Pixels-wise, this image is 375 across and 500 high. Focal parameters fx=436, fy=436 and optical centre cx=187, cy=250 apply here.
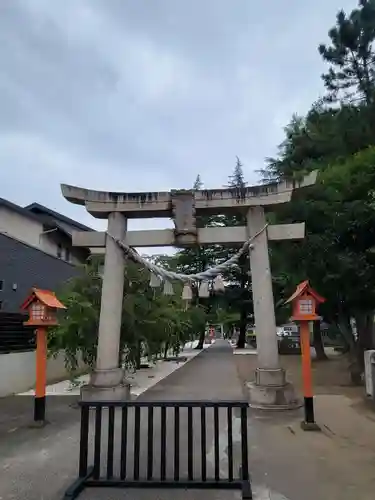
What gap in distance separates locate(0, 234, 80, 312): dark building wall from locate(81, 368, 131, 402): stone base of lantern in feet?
14.2

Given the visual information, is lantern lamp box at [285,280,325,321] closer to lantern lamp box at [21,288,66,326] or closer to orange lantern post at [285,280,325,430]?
orange lantern post at [285,280,325,430]

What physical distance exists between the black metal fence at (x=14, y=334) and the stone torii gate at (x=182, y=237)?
2.74m

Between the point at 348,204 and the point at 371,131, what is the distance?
3.01 metres

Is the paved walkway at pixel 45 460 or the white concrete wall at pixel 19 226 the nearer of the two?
the paved walkway at pixel 45 460

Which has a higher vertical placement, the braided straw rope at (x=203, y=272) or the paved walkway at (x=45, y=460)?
the braided straw rope at (x=203, y=272)

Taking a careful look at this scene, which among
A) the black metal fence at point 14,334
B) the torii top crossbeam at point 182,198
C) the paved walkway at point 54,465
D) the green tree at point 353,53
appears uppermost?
the green tree at point 353,53

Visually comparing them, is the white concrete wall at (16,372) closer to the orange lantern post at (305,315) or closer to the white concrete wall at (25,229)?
the orange lantern post at (305,315)

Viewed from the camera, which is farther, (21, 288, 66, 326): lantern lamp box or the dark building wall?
the dark building wall

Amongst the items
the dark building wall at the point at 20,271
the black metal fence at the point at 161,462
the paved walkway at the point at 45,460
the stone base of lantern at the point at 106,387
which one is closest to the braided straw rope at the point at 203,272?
the stone base of lantern at the point at 106,387

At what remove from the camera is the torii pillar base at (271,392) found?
821 centimetres

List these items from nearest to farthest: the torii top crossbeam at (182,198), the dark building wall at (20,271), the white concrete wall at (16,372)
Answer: the torii top crossbeam at (182,198)
the white concrete wall at (16,372)
the dark building wall at (20,271)

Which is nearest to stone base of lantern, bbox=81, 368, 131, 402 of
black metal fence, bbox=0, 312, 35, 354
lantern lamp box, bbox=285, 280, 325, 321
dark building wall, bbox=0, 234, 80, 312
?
black metal fence, bbox=0, 312, 35, 354

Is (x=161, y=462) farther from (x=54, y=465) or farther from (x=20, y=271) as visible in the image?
(x=20, y=271)

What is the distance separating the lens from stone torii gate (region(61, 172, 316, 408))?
28.3 ft
